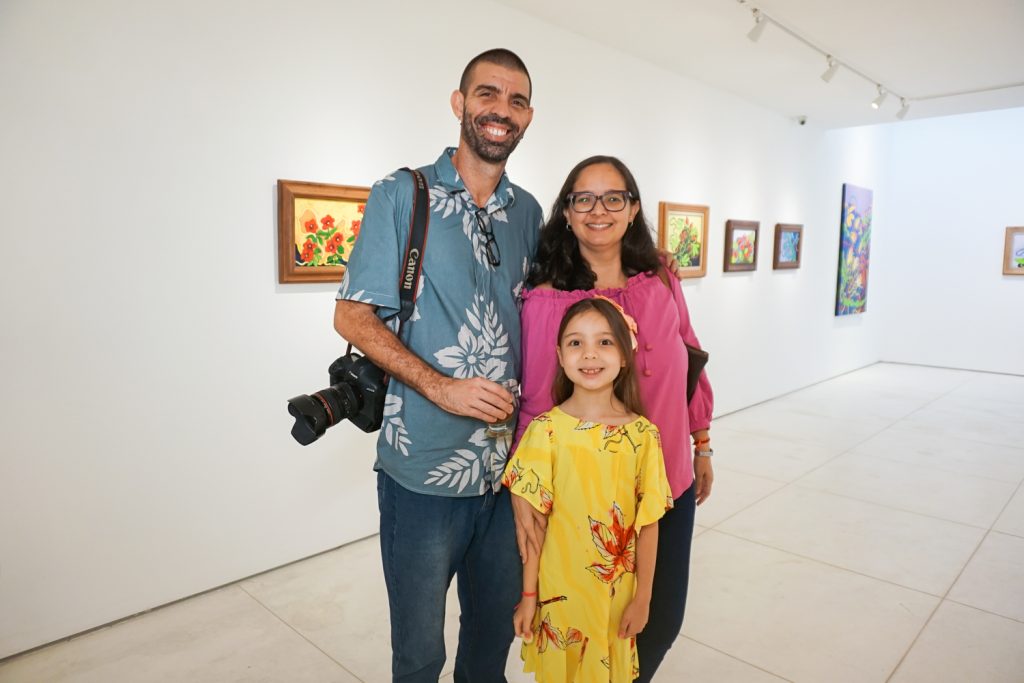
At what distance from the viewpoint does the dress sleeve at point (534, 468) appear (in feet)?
5.49

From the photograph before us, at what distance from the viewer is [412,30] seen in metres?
3.65

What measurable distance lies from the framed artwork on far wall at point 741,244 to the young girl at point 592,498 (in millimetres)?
5149

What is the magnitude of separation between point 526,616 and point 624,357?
28.9 inches

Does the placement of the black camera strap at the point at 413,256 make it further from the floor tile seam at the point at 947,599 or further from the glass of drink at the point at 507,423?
the floor tile seam at the point at 947,599

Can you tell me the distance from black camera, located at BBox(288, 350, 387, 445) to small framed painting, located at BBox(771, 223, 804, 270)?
258 inches

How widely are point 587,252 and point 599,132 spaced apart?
3.34m

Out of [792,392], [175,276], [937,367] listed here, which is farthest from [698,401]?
[937,367]

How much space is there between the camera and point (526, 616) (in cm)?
178

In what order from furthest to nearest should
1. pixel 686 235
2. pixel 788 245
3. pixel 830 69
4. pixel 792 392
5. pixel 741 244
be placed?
pixel 792 392, pixel 788 245, pixel 741 244, pixel 686 235, pixel 830 69

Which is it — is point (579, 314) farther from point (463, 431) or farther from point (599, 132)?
point (599, 132)

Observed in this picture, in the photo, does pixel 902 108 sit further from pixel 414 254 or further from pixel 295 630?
pixel 295 630

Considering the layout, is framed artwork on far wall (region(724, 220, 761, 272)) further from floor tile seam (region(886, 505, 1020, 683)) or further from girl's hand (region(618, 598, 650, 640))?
girl's hand (region(618, 598, 650, 640))

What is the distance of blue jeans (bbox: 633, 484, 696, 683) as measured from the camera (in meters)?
1.92

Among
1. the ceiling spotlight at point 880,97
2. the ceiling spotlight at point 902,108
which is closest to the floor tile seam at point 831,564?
the ceiling spotlight at point 880,97
